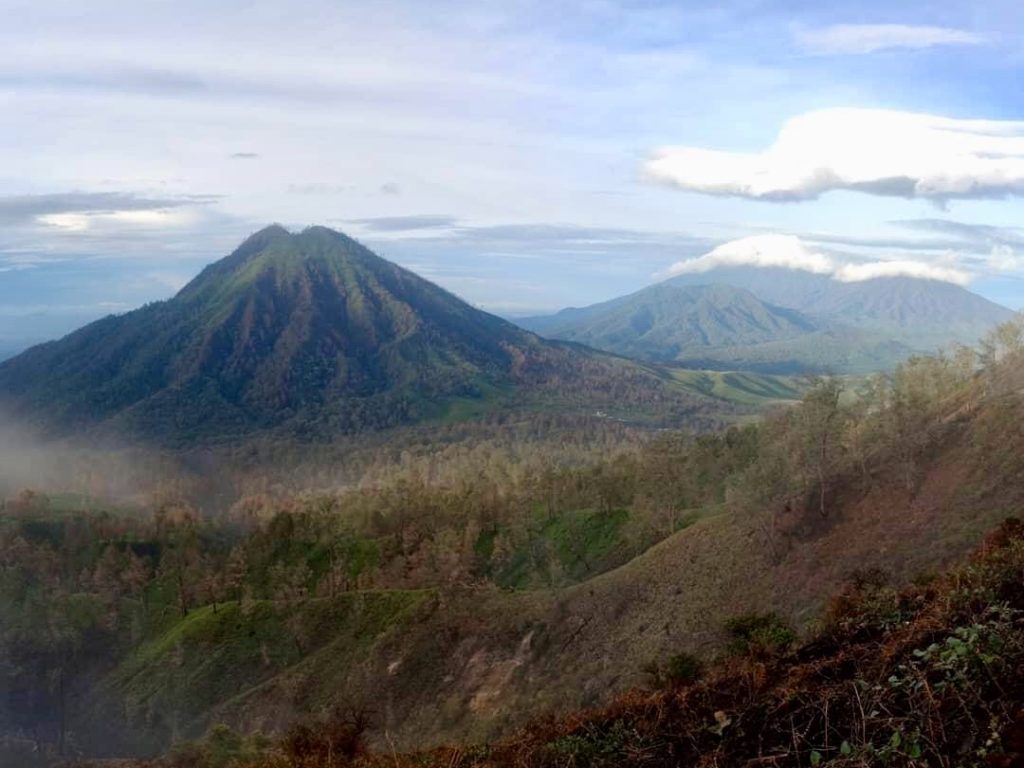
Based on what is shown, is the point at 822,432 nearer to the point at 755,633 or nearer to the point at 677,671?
the point at 755,633

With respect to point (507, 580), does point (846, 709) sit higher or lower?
higher

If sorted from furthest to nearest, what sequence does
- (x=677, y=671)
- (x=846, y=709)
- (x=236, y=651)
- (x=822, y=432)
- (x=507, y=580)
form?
1. (x=507, y=580)
2. (x=236, y=651)
3. (x=822, y=432)
4. (x=677, y=671)
5. (x=846, y=709)

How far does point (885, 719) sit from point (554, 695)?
24142 millimetres

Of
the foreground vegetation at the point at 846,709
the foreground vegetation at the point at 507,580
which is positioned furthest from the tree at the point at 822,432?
the foreground vegetation at the point at 846,709

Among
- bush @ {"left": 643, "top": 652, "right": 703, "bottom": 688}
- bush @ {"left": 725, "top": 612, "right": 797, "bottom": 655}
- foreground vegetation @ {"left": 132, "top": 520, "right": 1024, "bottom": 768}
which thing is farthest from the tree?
foreground vegetation @ {"left": 132, "top": 520, "right": 1024, "bottom": 768}

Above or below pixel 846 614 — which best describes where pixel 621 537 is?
below

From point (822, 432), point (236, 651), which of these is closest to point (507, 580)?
point (236, 651)

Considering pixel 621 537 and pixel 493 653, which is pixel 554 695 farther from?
pixel 621 537

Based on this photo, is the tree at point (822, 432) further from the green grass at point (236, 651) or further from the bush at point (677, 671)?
the bush at point (677, 671)

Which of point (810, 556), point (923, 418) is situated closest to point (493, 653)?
point (810, 556)

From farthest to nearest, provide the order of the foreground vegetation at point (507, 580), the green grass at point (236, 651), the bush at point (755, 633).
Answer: the green grass at point (236, 651) → the foreground vegetation at point (507, 580) → the bush at point (755, 633)

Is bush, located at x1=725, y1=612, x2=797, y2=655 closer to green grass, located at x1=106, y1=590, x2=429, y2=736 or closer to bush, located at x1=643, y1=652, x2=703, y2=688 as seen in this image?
bush, located at x1=643, y1=652, x2=703, y2=688

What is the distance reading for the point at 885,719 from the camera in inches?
297

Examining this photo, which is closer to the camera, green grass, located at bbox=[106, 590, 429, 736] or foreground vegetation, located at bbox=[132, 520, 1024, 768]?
foreground vegetation, located at bbox=[132, 520, 1024, 768]
